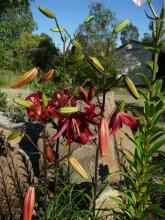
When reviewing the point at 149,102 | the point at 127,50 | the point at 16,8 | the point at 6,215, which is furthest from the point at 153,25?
the point at 127,50

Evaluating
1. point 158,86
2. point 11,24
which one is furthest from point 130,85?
point 11,24

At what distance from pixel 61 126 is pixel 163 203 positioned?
2.04 metres

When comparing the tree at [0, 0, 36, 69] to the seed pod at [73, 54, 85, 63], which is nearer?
the seed pod at [73, 54, 85, 63]

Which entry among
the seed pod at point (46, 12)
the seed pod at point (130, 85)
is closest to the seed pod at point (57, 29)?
the seed pod at point (46, 12)

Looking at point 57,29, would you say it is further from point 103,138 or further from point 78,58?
point 103,138

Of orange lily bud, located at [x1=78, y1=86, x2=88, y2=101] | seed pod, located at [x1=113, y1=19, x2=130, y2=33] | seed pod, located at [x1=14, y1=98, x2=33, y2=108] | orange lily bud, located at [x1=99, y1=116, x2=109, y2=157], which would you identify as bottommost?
orange lily bud, located at [x1=99, y1=116, x2=109, y2=157]

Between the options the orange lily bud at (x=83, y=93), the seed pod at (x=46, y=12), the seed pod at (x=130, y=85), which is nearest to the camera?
the seed pod at (x=130, y=85)

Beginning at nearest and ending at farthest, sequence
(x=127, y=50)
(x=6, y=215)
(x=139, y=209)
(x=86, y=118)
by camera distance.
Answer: (x=86, y=118)
(x=139, y=209)
(x=6, y=215)
(x=127, y=50)

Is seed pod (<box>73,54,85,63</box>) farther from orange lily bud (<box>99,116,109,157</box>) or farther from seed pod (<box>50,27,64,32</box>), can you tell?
orange lily bud (<box>99,116,109,157</box>)

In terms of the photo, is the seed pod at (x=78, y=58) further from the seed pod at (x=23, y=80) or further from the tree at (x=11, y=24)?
the tree at (x=11, y=24)

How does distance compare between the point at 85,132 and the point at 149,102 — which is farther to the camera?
the point at 149,102

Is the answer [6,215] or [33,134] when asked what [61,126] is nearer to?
[6,215]

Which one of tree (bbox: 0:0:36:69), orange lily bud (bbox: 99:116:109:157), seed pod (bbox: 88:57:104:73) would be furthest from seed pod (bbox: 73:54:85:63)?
tree (bbox: 0:0:36:69)

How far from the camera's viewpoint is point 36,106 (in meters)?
2.22
